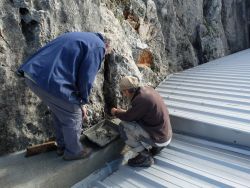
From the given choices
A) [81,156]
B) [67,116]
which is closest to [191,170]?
[81,156]

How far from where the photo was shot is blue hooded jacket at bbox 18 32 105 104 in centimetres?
387

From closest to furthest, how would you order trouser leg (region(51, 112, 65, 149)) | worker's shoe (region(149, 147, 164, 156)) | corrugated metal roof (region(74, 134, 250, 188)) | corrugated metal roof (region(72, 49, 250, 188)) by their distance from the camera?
1. corrugated metal roof (region(74, 134, 250, 188))
2. corrugated metal roof (region(72, 49, 250, 188))
3. trouser leg (region(51, 112, 65, 149))
4. worker's shoe (region(149, 147, 164, 156))

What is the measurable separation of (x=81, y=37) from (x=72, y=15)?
1.43 metres

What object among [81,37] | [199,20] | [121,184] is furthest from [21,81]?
[199,20]

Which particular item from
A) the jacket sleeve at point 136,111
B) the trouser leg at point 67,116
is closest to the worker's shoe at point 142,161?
the jacket sleeve at point 136,111

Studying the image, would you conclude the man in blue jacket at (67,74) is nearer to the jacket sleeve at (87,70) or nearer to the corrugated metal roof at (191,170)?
the jacket sleeve at (87,70)

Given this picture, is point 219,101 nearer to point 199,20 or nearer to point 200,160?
point 200,160

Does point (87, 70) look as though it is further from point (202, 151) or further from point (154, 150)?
point (202, 151)

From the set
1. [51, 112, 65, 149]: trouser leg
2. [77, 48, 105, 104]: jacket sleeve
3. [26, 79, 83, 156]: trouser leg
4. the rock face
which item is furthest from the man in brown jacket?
the rock face

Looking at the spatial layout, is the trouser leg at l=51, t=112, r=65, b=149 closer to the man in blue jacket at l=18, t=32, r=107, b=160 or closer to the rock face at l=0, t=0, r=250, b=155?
the man in blue jacket at l=18, t=32, r=107, b=160

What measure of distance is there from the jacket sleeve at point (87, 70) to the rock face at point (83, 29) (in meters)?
1.02

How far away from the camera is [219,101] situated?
5.78 metres

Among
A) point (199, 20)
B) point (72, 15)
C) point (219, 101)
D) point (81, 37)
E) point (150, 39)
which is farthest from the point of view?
point (199, 20)

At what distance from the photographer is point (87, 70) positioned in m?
4.01
